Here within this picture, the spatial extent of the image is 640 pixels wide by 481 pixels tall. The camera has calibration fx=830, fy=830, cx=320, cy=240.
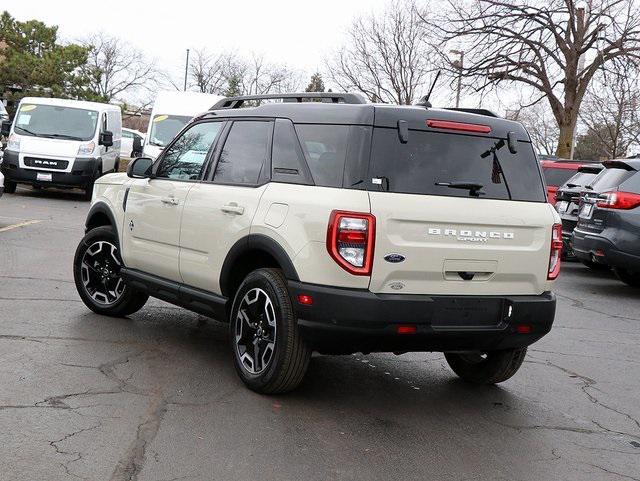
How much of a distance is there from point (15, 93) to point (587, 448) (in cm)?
4812

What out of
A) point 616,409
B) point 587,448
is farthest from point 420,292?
point 616,409

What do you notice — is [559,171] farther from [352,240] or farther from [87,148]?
[352,240]

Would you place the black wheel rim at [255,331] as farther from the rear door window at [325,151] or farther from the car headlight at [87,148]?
the car headlight at [87,148]

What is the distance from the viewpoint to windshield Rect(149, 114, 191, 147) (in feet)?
65.4

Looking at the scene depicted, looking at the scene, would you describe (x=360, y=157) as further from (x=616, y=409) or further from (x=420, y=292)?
(x=616, y=409)

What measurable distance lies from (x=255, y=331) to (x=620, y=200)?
7112 mm

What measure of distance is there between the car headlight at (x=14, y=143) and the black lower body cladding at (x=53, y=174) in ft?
0.39

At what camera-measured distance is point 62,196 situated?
20.5 meters

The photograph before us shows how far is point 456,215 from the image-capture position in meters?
4.92

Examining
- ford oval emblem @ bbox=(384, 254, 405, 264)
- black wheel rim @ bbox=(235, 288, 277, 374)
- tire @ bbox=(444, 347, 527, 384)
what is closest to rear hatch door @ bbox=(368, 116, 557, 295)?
ford oval emblem @ bbox=(384, 254, 405, 264)

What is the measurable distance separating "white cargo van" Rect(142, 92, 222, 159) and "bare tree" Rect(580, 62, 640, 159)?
1658 cm

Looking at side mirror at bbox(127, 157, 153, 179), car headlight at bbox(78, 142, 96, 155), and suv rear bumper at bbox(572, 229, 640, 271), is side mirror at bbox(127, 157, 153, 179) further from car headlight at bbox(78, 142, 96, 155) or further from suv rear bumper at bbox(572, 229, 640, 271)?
car headlight at bbox(78, 142, 96, 155)

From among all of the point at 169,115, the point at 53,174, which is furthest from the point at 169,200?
the point at 169,115

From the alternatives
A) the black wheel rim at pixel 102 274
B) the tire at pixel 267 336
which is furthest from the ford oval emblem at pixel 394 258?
the black wheel rim at pixel 102 274
